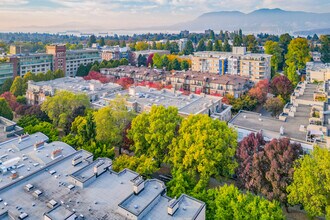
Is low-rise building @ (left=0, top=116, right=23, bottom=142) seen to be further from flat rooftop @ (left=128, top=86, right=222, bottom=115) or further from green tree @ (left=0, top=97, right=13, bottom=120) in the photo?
flat rooftop @ (left=128, top=86, right=222, bottom=115)

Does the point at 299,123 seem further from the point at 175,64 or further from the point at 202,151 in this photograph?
the point at 175,64

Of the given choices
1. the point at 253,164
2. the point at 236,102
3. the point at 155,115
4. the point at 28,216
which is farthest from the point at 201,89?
the point at 28,216

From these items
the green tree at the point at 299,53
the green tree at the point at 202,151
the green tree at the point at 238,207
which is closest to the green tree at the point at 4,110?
the green tree at the point at 202,151

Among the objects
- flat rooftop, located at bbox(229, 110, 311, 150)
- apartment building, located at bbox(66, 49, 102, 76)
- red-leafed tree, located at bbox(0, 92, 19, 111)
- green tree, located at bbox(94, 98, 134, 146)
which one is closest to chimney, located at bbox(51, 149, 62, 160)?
green tree, located at bbox(94, 98, 134, 146)

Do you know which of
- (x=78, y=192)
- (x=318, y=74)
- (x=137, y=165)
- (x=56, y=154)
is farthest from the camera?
(x=318, y=74)

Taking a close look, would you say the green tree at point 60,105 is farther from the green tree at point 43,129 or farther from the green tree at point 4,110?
the green tree at point 4,110

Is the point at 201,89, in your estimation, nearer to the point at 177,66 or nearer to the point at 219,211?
the point at 177,66

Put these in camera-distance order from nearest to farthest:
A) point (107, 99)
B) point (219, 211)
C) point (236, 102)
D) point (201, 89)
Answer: point (219, 211) < point (107, 99) < point (236, 102) < point (201, 89)

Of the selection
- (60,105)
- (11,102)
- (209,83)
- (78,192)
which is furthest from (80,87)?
(78,192)
